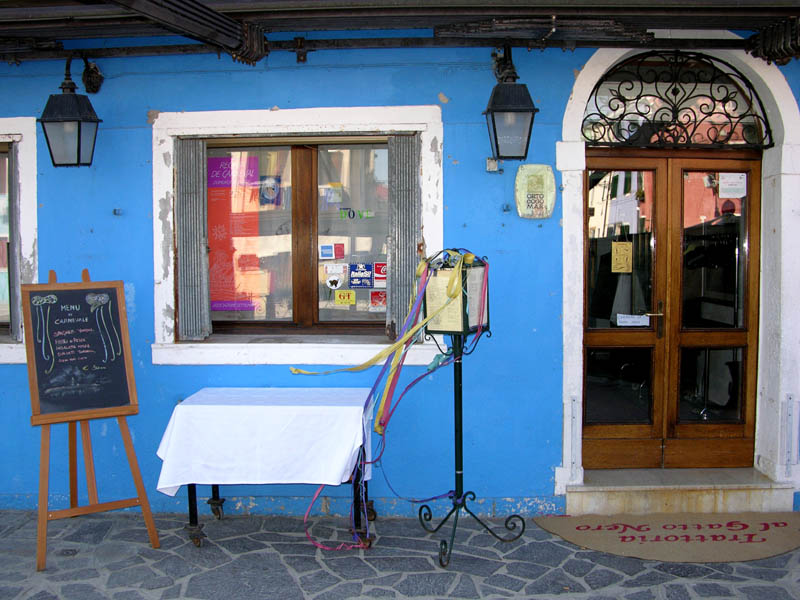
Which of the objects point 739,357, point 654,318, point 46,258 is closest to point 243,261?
point 46,258

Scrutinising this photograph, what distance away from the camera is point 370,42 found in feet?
14.8

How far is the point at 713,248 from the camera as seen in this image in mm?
4934

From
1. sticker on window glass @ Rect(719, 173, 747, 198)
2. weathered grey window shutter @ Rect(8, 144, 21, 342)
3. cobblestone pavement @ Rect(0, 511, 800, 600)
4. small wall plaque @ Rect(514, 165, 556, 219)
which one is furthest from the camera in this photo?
sticker on window glass @ Rect(719, 173, 747, 198)

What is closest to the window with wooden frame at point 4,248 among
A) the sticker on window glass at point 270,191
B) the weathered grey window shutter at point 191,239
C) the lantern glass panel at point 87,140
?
the lantern glass panel at point 87,140

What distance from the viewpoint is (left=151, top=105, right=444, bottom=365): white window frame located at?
181 inches

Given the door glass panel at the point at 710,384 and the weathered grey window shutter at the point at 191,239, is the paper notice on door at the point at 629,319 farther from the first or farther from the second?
the weathered grey window shutter at the point at 191,239

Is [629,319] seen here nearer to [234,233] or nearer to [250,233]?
[250,233]

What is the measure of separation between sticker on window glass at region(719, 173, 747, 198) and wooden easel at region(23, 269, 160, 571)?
14.6 feet

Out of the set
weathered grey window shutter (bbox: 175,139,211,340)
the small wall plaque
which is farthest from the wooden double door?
weathered grey window shutter (bbox: 175,139,211,340)

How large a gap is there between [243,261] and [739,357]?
3.92 meters

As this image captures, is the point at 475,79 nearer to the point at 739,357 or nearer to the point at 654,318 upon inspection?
the point at 654,318

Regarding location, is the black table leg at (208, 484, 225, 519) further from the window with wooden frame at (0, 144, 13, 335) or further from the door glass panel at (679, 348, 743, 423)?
the door glass panel at (679, 348, 743, 423)

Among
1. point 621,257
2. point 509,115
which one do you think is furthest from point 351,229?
point 621,257

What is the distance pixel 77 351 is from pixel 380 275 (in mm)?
2176
